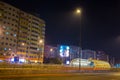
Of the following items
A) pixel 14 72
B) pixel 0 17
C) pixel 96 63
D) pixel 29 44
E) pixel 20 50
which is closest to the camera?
pixel 14 72

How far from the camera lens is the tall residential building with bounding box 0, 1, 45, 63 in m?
122

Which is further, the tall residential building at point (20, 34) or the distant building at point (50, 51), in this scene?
the distant building at point (50, 51)

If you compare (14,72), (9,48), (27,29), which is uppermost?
(27,29)

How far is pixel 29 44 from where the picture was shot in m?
142

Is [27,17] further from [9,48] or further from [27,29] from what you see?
[9,48]

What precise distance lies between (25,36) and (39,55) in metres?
15.0

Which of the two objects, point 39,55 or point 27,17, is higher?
point 27,17

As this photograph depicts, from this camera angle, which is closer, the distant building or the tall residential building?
the tall residential building

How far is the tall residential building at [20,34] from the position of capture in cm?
12188

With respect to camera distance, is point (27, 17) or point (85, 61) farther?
point (27, 17)

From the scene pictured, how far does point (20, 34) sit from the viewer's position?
134 metres

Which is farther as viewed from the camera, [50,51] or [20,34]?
[50,51]

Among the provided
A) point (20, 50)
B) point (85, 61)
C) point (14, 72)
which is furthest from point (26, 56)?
point (14, 72)

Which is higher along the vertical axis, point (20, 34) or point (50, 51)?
point (20, 34)
